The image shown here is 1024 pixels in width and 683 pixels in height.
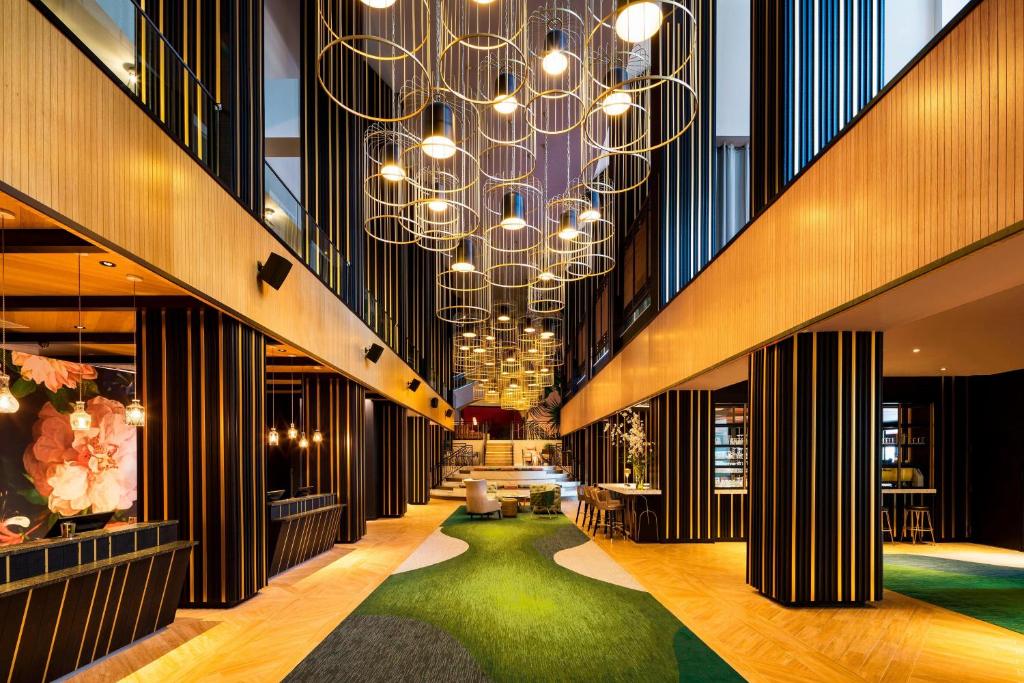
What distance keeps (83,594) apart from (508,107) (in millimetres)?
5171

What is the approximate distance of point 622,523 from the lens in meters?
12.6

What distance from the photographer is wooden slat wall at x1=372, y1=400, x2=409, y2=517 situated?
16.5 meters

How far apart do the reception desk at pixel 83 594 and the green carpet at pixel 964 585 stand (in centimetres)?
713

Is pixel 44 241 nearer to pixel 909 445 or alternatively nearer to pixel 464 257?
pixel 464 257

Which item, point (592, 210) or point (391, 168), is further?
point (592, 210)

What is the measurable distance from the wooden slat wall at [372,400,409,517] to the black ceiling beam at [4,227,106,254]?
1200cm

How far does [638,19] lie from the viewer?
4660 millimetres

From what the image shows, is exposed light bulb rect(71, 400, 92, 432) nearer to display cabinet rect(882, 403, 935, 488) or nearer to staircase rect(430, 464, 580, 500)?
display cabinet rect(882, 403, 935, 488)

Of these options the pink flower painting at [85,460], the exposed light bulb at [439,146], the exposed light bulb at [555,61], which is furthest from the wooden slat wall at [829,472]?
the pink flower painting at [85,460]

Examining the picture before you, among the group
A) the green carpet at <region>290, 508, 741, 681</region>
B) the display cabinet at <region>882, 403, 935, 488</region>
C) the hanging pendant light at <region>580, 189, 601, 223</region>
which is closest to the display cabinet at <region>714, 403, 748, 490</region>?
the display cabinet at <region>882, 403, 935, 488</region>

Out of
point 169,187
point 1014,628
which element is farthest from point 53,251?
point 1014,628

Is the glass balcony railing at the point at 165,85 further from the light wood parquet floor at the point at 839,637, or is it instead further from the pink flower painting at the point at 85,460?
the light wood parquet floor at the point at 839,637

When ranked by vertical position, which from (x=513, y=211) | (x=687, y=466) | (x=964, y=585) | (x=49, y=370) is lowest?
(x=964, y=585)

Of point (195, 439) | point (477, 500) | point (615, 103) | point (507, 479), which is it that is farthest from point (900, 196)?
point (507, 479)
